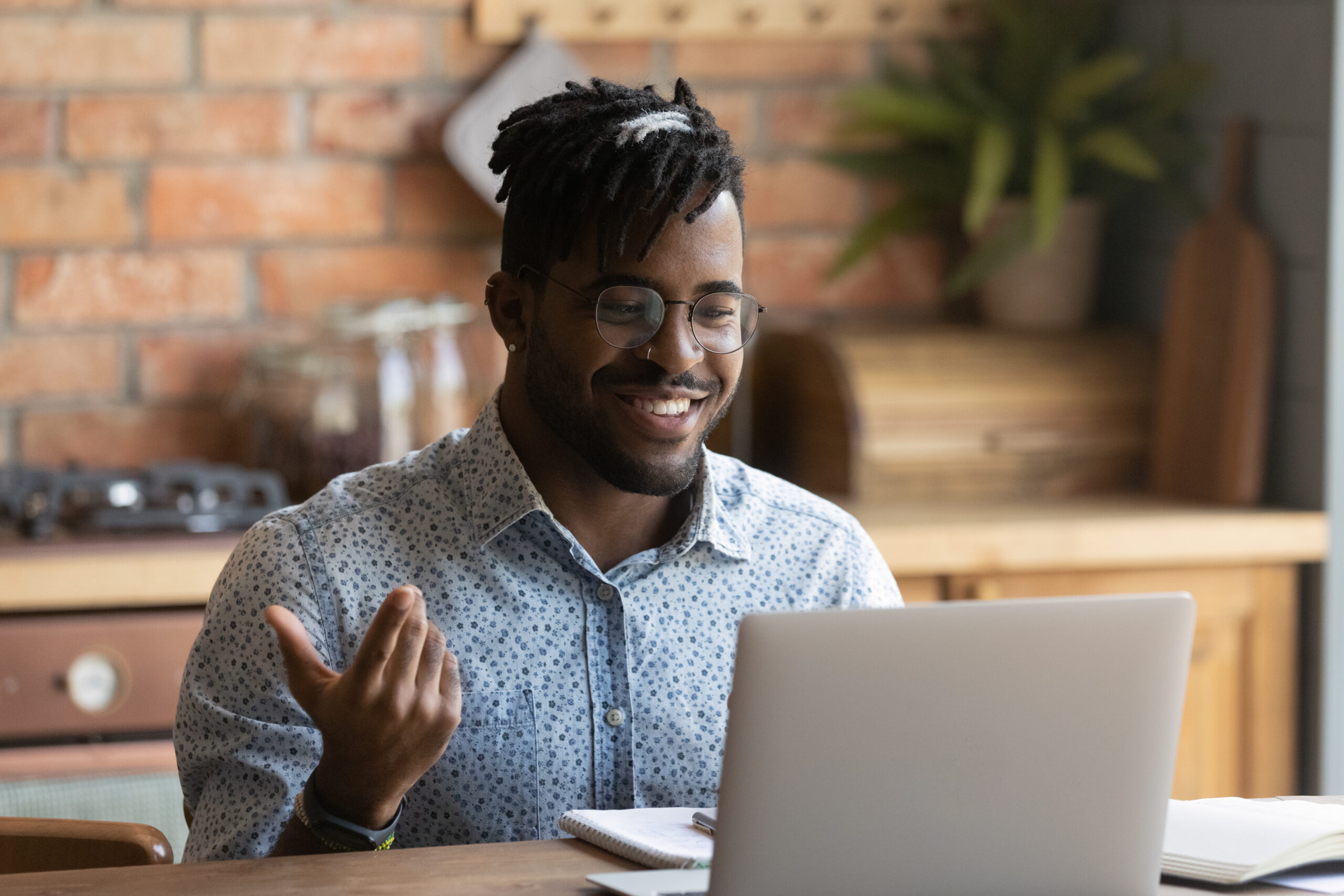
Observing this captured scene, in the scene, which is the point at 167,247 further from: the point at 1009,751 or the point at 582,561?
the point at 1009,751

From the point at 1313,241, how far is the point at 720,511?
1111 mm

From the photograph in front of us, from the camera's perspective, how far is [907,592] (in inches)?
78.8

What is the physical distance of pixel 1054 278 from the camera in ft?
7.81

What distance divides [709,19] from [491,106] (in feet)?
1.17

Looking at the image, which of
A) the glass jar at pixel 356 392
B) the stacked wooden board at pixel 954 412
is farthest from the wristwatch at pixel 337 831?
the stacked wooden board at pixel 954 412

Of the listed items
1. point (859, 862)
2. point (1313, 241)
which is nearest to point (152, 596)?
point (859, 862)

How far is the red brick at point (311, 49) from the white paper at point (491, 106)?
4.2 inches

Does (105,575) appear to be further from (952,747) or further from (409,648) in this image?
(952,747)

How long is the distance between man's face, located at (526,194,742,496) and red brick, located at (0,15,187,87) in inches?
47.2

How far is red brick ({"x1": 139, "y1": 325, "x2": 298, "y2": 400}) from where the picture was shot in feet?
7.35

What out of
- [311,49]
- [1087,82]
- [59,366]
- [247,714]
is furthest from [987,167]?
[247,714]

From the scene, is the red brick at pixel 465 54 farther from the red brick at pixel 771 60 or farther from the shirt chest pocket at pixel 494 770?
the shirt chest pocket at pixel 494 770

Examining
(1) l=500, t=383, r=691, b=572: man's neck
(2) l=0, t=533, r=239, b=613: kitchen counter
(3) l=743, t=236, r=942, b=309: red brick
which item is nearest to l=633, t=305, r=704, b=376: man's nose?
(1) l=500, t=383, r=691, b=572: man's neck

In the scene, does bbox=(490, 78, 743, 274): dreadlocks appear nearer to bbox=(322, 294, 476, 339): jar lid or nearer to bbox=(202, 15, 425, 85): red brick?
bbox=(322, 294, 476, 339): jar lid
